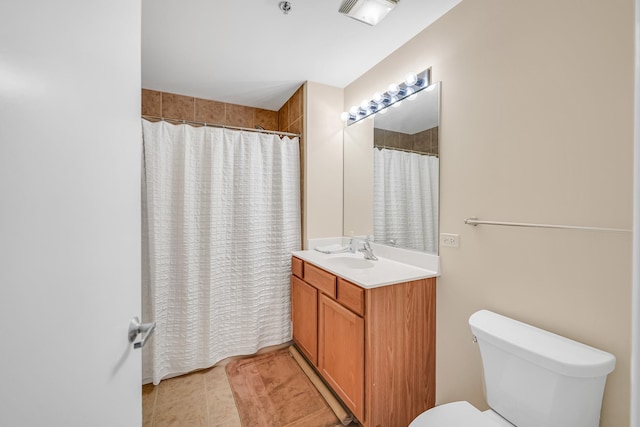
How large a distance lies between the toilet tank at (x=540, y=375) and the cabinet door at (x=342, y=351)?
0.61m

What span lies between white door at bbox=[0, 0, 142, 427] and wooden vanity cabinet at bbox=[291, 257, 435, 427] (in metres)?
1.08

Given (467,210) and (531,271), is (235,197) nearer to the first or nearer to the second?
(467,210)

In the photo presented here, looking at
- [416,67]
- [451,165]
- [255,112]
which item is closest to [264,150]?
[255,112]

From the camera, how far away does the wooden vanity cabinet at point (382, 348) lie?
1414 millimetres

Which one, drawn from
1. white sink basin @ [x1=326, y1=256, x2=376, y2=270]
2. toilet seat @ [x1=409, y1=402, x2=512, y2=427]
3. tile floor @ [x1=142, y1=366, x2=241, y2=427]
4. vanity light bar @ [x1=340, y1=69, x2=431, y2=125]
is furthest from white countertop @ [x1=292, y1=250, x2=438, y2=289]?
vanity light bar @ [x1=340, y1=69, x2=431, y2=125]

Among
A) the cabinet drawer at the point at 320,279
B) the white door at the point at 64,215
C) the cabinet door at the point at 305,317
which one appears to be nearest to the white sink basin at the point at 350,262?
the cabinet drawer at the point at 320,279

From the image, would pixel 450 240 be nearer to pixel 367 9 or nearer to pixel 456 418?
pixel 456 418

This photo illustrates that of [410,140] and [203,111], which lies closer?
[410,140]

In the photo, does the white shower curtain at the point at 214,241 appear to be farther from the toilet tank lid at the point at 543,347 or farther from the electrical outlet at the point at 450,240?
the toilet tank lid at the point at 543,347

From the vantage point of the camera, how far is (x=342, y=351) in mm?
1607

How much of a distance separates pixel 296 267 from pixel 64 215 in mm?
1936

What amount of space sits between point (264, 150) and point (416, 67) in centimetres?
137

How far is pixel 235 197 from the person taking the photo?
2.24 metres

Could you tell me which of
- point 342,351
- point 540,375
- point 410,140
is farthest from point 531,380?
point 410,140
